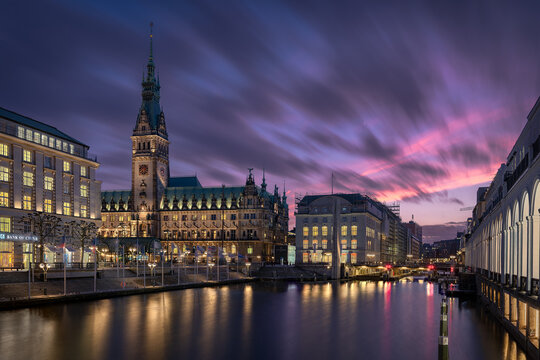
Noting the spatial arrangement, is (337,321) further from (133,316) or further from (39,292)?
(39,292)

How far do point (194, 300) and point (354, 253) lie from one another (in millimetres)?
119078

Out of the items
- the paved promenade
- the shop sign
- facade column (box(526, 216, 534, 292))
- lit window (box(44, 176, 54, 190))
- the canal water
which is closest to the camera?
facade column (box(526, 216, 534, 292))

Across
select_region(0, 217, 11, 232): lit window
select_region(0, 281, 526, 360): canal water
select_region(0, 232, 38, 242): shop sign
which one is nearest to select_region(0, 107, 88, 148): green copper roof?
select_region(0, 217, 11, 232): lit window

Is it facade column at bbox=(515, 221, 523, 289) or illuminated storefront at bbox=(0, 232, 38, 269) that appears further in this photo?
illuminated storefront at bbox=(0, 232, 38, 269)

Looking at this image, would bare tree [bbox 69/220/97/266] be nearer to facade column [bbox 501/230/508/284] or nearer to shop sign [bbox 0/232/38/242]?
shop sign [bbox 0/232/38/242]

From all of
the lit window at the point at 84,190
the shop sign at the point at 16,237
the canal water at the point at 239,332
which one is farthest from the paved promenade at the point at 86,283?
the lit window at the point at 84,190

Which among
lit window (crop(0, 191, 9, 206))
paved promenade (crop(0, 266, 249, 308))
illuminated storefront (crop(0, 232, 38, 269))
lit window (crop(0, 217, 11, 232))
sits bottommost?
paved promenade (crop(0, 266, 249, 308))

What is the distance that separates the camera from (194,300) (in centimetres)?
8406

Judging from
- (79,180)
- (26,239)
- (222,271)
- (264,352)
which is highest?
(79,180)

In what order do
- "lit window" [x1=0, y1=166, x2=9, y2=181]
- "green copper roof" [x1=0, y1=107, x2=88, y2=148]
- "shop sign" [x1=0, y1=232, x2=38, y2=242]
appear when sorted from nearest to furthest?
"shop sign" [x1=0, y1=232, x2=38, y2=242]
"lit window" [x1=0, y1=166, x2=9, y2=181]
"green copper roof" [x1=0, y1=107, x2=88, y2=148]

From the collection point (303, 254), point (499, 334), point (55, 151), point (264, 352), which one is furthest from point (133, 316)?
point (303, 254)

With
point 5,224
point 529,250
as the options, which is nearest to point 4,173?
point 5,224

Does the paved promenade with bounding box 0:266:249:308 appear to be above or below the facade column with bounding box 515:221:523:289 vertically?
below

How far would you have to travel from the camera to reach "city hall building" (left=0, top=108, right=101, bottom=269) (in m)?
95.5
